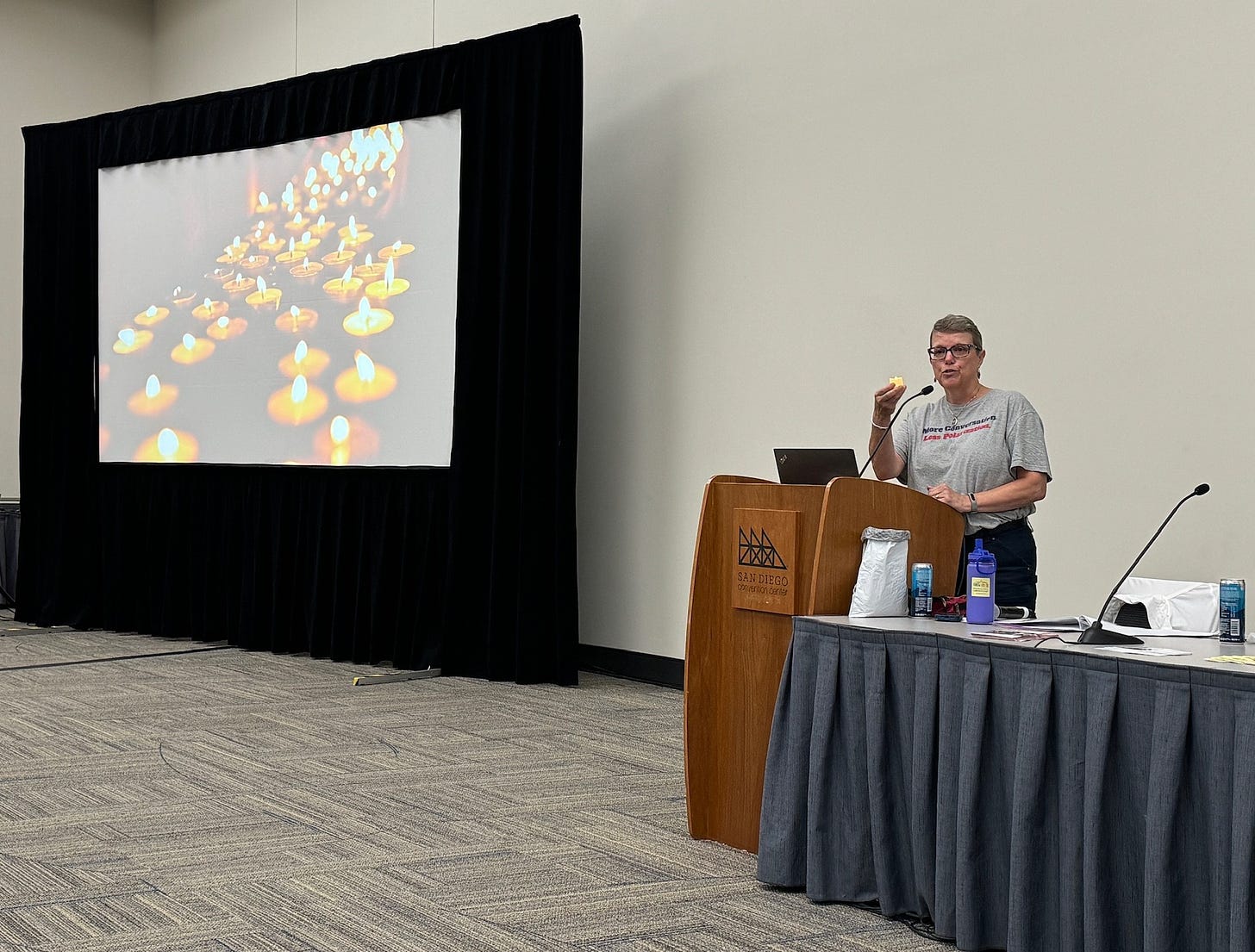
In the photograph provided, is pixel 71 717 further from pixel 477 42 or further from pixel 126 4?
pixel 126 4

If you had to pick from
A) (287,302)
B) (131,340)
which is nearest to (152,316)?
(131,340)

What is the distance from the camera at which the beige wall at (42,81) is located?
9.11m

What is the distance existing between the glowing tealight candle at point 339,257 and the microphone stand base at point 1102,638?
4860 millimetres

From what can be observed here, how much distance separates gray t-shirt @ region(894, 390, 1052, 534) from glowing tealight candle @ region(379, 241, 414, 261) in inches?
137

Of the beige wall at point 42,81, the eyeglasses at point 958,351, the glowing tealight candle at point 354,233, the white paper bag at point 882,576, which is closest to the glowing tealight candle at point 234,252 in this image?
the glowing tealight candle at point 354,233

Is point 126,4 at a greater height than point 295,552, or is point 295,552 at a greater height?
point 126,4

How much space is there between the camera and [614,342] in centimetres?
656

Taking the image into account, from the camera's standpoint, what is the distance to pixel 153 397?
7.65 m

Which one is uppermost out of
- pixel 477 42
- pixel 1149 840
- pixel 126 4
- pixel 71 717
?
pixel 126 4

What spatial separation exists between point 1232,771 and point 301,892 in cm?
192

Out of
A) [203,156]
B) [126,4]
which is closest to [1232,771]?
[203,156]

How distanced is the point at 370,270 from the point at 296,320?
1.86 feet

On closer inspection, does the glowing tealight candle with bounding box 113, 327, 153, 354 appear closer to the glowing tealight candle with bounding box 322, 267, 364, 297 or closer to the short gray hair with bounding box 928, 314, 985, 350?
the glowing tealight candle with bounding box 322, 267, 364, 297

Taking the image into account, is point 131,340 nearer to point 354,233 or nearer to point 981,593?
point 354,233
